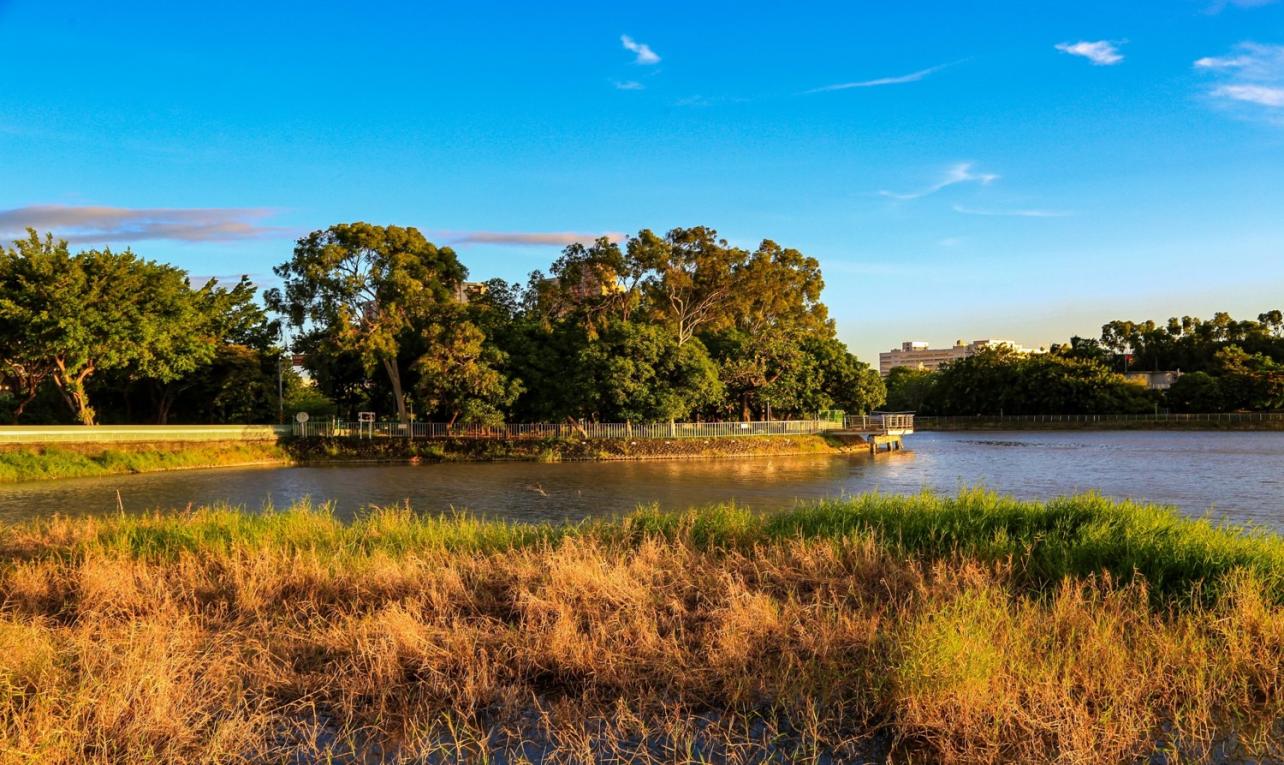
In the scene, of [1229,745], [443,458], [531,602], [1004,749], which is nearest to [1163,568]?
[1229,745]

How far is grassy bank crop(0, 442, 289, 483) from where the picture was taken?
110 feet

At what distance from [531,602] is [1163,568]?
6929 millimetres

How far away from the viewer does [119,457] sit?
121 feet

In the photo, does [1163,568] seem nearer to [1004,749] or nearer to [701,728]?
[1004,749]

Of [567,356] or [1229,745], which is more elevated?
[567,356]

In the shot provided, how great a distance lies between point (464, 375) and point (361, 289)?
7.27 meters

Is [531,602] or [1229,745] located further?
[531,602]

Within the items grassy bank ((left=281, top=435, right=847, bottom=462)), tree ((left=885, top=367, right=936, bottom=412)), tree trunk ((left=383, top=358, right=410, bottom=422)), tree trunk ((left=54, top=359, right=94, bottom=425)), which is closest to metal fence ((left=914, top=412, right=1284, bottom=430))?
tree ((left=885, top=367, right=936, bottom=412))

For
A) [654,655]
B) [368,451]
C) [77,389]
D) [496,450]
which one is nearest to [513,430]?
[496,450]

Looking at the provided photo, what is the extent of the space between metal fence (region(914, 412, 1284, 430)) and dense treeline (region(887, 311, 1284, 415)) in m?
1.96

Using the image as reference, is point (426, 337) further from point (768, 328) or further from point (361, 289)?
point (768, 328)

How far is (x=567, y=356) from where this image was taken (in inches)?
1889

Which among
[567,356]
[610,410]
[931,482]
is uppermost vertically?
[567,356]

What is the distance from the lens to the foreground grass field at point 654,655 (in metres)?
5.45
